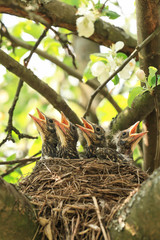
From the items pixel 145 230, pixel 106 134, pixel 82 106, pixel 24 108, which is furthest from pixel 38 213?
pixel 24 108

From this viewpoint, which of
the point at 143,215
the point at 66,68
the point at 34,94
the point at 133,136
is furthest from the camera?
the point at 34,94

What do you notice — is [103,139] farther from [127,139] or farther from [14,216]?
[14,216]

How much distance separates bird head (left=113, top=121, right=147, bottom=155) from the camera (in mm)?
4055

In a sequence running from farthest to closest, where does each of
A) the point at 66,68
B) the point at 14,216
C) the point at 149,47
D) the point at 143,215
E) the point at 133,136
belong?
the point at 66,68 < the point at 133,136 < the point at 149,47 < the point at 14,216 < the point at 143,215

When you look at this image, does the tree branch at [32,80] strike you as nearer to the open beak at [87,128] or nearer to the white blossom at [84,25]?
the open beak at [87,128]

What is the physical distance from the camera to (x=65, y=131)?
4141mm

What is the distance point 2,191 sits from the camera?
2080 millimetres

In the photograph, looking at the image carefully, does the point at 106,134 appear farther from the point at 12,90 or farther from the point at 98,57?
the point at 12,90

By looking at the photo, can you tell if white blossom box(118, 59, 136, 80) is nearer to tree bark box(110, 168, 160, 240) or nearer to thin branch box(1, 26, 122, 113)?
thin branch box(1, 26, 122, 113)

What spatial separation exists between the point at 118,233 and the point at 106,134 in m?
2.23

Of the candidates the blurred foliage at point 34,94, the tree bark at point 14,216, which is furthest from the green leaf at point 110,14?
the tree bark at point 14,216

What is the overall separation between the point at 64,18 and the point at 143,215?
2.56 meters

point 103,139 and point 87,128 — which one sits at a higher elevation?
point 87,128

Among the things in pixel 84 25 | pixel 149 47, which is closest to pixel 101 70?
pixel 84 25
